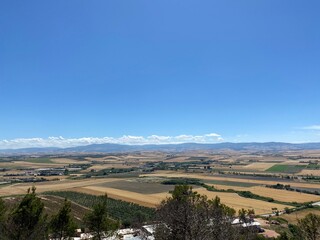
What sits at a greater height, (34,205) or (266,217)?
(34,205)

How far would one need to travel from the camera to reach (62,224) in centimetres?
3050

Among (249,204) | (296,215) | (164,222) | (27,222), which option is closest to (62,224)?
(27,222)

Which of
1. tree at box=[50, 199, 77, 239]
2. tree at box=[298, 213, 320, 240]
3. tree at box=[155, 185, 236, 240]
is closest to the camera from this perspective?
tree at box=[155, 185, 236, 240]

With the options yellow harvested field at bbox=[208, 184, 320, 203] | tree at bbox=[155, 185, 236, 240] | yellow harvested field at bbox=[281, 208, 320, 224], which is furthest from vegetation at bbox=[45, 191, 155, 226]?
yellow harvested field at bbox=[208, 184, 320, 203]

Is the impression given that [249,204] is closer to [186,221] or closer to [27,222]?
[27,222]

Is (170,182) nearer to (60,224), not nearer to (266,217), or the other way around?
(266,217)

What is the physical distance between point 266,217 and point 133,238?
2936 cm

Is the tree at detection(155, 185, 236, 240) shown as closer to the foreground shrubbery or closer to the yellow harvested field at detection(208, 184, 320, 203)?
the foreground shrubbery

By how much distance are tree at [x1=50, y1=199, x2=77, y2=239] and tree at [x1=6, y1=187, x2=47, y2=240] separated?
2.71 m

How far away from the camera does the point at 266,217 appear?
6606cm

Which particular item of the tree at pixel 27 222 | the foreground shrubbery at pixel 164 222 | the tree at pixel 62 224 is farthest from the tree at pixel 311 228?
the tree at pixel 27 222

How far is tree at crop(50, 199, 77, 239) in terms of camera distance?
30.3m

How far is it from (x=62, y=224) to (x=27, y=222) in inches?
165

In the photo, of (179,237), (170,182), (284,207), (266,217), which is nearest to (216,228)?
(179,237)
